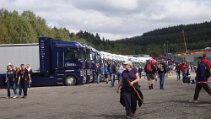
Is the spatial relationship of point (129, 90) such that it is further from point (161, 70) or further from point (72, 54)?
point (72, 54)

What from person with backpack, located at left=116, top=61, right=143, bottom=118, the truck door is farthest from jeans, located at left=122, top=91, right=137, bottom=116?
the truck door

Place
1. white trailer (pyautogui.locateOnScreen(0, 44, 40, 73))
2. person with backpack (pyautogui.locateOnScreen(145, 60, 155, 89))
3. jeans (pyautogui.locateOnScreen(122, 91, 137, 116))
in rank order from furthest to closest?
white trailer (pyautogui.locateOnScreen(0, 44, 40, 73))
person with backpack (pyautogui.locateOnScreen(145, 60, 155, 89))
jeans (pyautogui.locateOnScreen(122, 91, 137, 116))

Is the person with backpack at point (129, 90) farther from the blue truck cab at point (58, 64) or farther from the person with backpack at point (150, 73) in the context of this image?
the blue truck cab at point (58, 64)

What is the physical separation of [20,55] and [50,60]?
233 cm

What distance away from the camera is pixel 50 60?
35.2 metres

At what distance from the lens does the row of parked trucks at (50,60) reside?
114ft

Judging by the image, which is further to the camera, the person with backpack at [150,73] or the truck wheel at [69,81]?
the truck wheel at [69,81]

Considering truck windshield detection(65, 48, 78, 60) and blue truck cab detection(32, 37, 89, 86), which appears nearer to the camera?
blue truck cab detection(32, 37, 89, 86)

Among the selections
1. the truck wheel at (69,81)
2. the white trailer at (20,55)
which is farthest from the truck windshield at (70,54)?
the white trailer at (20,55)

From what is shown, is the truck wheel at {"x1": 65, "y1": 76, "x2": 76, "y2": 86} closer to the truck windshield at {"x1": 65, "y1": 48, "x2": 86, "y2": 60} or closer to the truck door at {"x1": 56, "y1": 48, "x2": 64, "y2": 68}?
the truck door at {"x1": 56, "y1": 48, "x2": 64, "y2": 68}

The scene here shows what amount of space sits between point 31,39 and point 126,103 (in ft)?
189

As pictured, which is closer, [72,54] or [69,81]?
[72,54]

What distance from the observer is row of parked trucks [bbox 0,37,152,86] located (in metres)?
34.8

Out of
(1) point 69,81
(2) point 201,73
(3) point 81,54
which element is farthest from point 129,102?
(3) point 81,54
